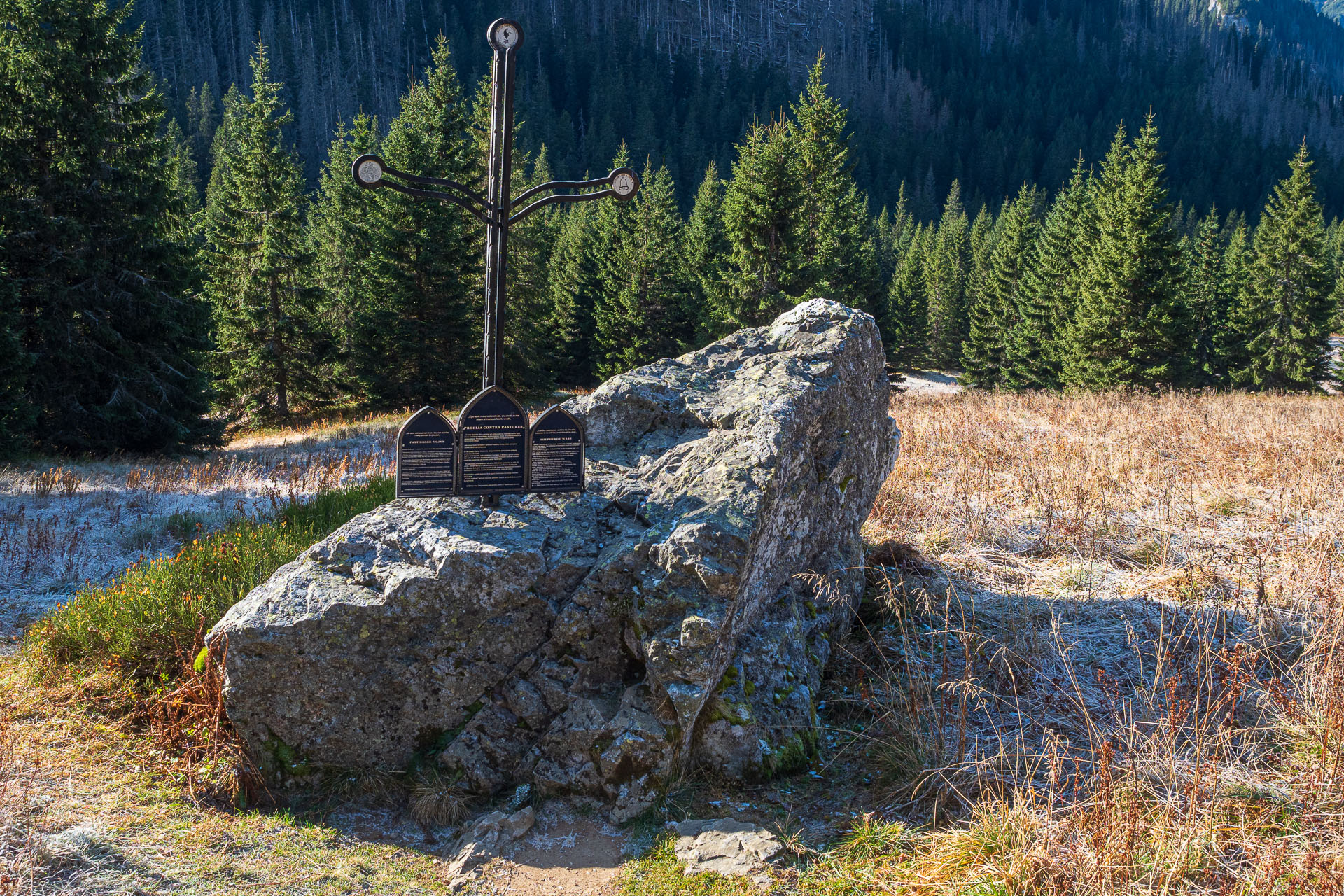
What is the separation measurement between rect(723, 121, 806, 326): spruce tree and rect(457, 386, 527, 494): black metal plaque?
2070 cm

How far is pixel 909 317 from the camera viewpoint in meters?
46.4

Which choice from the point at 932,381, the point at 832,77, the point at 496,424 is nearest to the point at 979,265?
the point at 932,381

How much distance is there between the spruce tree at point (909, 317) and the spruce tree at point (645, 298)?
11.1m

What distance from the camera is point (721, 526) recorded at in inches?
154

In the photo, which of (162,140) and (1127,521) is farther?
(162,140)

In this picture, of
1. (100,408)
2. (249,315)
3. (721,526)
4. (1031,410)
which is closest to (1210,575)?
(721,526)

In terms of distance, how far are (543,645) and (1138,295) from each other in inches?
1157

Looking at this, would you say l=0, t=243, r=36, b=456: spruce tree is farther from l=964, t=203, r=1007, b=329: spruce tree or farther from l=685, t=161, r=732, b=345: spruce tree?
l=964, t=203, r=1007, b=329: spruce tree

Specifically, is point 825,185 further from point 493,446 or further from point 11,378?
point 493,446

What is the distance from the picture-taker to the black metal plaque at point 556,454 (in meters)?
4.39

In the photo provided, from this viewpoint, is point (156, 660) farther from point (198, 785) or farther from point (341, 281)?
point (341, 281)

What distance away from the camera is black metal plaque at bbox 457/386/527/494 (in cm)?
425

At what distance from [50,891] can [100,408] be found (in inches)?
536

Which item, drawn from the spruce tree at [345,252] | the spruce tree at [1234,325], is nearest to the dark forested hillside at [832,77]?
the spruce tree at [1234,325]
